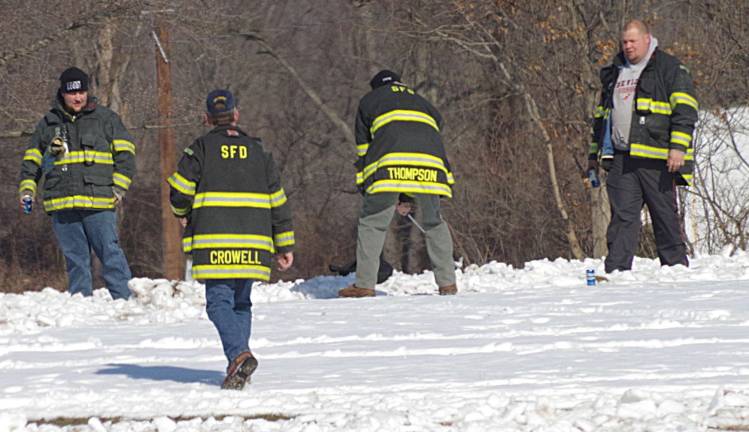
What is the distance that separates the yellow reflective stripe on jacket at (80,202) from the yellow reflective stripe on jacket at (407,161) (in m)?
2.18

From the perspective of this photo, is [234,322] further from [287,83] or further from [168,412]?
[287,83]

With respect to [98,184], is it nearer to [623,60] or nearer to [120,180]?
[120,180]

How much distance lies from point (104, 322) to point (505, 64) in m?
12.6

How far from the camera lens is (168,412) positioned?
6.54m

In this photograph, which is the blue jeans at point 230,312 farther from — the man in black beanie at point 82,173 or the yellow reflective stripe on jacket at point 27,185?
the yellow reflective stripe on jacket at point 27,185

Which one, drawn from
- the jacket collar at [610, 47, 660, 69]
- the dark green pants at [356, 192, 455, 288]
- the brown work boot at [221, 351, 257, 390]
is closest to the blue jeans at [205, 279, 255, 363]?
the brown work boot at [221, 351, 257, 390]

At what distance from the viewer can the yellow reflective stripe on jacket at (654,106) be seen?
11.8 metres

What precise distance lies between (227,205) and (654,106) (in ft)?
17.9

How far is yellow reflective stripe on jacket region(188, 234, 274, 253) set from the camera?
7.09 metres

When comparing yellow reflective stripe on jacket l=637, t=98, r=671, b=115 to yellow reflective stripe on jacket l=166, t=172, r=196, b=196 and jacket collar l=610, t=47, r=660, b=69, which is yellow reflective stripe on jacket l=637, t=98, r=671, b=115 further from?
yellow reflective stripe on jacket l=166, t=172, r=196, b=196

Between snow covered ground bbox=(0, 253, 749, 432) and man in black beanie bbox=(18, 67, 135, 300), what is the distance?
1.46ft

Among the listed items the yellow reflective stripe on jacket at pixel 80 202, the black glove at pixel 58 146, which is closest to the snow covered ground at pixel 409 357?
the yellow reflective stripe on jacket at pixel 80 202

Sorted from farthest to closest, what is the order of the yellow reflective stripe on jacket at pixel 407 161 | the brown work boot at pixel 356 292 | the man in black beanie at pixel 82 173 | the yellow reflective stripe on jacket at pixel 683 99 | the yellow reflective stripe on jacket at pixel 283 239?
1. the man in black beanie at pixel 82 173
2. the brown work boot at pixel 356 292
3. the yellow reflective stripe on jacket at pixel 683 99
4. the yellow reflective stripe on jacket at pixel 407 161
5. the yellow reflective stripe on jacket at pixel 283 239

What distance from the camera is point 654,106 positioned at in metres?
11.8
